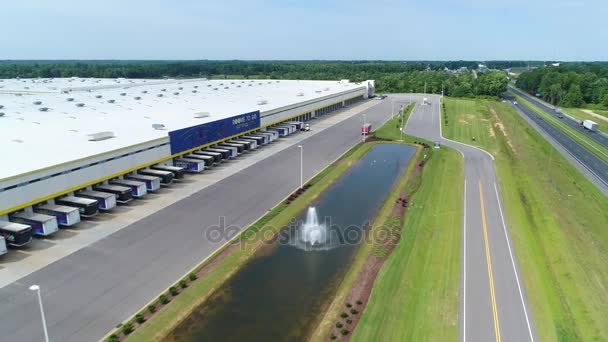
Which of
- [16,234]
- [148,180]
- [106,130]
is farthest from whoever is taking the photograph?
[106,130]

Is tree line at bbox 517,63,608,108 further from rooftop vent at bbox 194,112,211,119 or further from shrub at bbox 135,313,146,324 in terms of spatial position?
shrub at bbox 135,313,146,324

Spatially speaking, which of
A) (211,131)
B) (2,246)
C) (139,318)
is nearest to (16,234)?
(2,246)

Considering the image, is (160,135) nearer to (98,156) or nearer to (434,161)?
(98,156)

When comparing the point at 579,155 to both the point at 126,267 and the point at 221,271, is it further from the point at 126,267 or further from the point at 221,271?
the point at 126,267

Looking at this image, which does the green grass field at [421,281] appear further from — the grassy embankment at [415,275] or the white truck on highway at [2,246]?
the white truck on highway at [2,246]

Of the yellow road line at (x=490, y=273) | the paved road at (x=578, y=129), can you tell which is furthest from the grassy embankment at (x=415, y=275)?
the paved road at (x=578, y=129)
